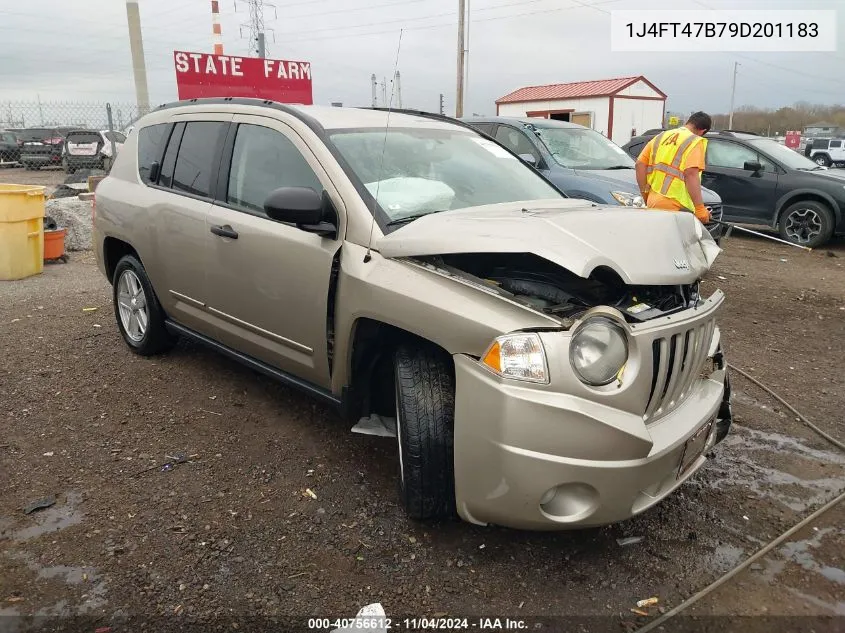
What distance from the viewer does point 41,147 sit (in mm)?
22156

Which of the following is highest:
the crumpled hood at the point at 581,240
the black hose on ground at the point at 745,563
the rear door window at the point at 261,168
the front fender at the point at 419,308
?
the rear door window at the point at 261,168

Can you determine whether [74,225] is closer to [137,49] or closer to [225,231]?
[225,231]

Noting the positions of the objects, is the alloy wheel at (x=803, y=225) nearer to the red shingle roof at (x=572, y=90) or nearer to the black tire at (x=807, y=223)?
the black tire at (x=807, y=223)

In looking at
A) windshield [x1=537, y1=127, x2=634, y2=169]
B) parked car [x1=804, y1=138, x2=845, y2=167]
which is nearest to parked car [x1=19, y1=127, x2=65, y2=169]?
windshield [x1=537, y1=127, x2=634, y2=169]

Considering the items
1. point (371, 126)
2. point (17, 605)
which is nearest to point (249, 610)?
point (17, 605)

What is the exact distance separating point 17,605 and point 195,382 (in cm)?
211

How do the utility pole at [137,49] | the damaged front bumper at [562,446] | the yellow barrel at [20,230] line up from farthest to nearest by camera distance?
1. the utility pole at [137,49]
2. the yellow barrel at [20,230]
3. the damaged front bumper at [562,446]

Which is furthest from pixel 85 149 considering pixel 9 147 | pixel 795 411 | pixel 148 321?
pixel 795 411

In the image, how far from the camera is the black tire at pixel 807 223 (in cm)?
942

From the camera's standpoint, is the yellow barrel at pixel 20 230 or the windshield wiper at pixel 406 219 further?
the yellow barrel at pixel 20 230

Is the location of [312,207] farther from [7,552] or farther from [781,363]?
[781,363]

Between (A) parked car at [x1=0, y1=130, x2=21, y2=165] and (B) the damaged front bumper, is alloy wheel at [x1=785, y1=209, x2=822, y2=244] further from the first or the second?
(A) parked car at [x1=0, y1=130, x2=21, y2=165]

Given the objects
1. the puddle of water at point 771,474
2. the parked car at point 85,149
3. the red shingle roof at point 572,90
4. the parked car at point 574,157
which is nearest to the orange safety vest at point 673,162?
the parked car at point 574,157

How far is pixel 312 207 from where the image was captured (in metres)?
2.86
